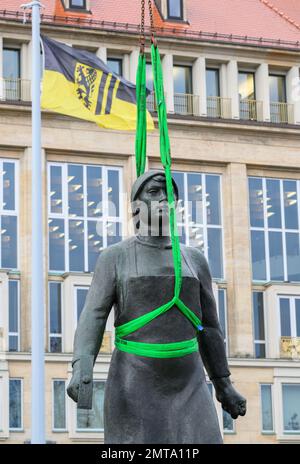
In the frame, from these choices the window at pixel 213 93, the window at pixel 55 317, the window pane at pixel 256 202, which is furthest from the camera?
the window at pixel 213 93

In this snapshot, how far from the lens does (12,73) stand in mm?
52938

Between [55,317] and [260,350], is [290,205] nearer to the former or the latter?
[260,350]

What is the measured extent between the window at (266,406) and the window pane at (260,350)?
3.83 feet

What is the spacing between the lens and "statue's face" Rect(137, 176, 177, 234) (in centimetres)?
955

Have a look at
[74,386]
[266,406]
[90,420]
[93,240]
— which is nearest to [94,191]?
[93,240]

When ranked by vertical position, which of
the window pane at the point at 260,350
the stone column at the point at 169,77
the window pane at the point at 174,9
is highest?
the window pane at the point at 174,9

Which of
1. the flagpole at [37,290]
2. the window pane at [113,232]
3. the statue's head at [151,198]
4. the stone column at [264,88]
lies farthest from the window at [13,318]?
the statue's head at [151,198]

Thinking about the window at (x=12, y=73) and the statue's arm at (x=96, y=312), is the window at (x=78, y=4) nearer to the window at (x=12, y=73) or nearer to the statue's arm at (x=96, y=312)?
the window at (x=12, y=73)

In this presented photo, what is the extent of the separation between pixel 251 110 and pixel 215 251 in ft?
20.5

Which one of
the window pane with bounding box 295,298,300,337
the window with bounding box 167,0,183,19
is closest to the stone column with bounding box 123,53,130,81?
the window with bounding box 167,0,183,19

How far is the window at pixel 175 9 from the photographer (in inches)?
2248

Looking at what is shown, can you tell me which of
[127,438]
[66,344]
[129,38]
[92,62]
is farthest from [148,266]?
[129,38]

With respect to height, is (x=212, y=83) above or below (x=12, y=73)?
above

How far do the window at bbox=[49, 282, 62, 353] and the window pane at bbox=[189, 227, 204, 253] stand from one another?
223 inches
